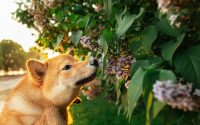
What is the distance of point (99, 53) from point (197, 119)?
2.28m

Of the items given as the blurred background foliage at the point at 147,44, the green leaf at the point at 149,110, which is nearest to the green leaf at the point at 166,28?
the blurred background foliage at the point at 147,44

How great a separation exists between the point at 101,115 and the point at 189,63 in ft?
31.0

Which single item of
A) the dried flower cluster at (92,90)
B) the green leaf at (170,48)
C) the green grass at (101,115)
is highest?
the green leaf at (170,48)

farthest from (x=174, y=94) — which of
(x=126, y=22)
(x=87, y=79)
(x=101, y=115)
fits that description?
(x=101, y=115)

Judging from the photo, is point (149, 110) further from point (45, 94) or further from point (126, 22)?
point (45, 94)

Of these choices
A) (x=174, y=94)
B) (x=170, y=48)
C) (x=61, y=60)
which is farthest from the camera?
(x=61, y=60)

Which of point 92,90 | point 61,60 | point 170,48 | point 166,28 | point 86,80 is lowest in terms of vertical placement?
point 92,90

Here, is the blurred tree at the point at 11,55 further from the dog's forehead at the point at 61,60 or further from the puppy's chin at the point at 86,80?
the puppy's chin at the point at 86,80

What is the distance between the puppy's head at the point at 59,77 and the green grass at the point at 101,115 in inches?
146

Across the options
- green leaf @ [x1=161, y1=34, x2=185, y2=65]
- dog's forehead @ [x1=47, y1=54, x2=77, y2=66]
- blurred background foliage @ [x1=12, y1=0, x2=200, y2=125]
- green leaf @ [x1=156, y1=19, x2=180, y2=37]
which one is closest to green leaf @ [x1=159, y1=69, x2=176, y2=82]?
blurred background foliage @ [x1=12, y1=0, x2=200, y2=125]

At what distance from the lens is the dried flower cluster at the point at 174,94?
2.72m

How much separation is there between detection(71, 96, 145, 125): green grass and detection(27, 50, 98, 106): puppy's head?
3.70 meters

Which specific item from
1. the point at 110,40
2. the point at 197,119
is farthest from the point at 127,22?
the point at 197,119

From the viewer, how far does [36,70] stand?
6.29 m
